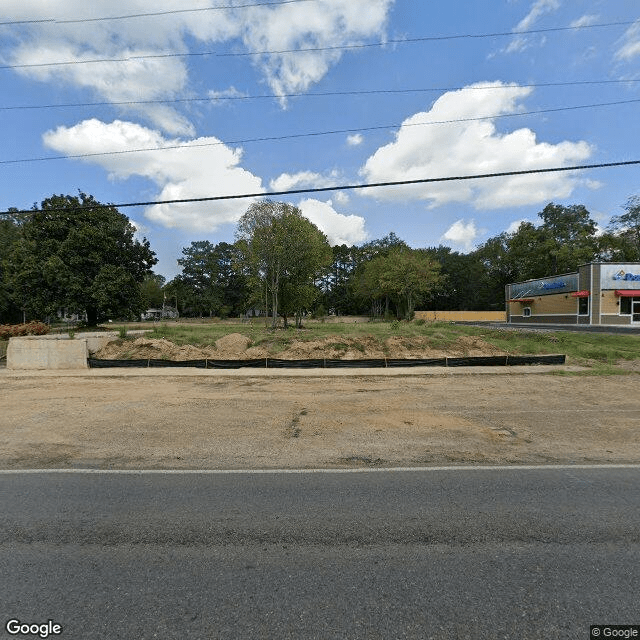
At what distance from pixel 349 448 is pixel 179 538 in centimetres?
314

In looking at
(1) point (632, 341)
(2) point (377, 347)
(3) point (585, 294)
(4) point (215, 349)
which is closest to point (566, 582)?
(2) point (377, 347)

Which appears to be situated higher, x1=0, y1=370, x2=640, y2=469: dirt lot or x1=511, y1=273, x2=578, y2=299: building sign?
x1=511, y1=273, x2=578, y2=299: building sign

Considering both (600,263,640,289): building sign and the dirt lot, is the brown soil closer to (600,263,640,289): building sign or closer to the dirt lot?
the dirt lot

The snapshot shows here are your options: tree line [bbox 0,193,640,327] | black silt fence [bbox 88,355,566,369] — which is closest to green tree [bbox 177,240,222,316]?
tree line [bbox 0,193,640,327]

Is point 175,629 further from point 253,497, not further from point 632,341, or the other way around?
point 632,341

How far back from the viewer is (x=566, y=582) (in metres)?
2.85

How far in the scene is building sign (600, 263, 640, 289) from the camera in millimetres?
34312

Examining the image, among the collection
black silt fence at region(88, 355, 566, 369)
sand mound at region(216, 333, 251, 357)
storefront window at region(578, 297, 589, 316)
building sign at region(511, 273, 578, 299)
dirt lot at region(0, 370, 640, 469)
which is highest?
building sign at region(511, 273, 578, 299)

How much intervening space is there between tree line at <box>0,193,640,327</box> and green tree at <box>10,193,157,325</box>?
2.8 inches

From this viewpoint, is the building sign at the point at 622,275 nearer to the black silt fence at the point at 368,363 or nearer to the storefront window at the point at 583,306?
the storefront window at the point at 583,306

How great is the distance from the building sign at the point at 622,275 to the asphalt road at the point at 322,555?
122 ft

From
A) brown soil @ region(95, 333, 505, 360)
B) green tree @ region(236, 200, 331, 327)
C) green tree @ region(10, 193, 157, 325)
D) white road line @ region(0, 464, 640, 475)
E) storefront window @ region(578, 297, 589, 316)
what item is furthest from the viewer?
storefront window @ region(578, 297, 589, 316)

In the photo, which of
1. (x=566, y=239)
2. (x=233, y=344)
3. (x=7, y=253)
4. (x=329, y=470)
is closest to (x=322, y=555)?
(x=329, y=470)

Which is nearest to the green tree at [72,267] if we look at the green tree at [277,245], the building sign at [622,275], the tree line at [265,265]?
the tree line at [265,265]
